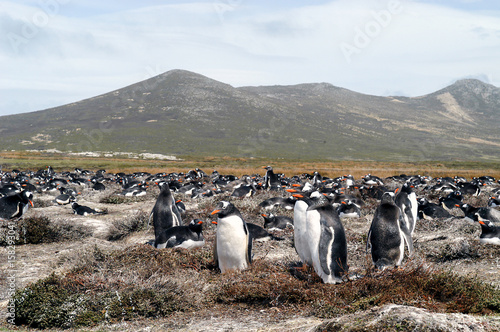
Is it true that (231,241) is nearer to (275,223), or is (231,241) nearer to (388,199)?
(388,199)

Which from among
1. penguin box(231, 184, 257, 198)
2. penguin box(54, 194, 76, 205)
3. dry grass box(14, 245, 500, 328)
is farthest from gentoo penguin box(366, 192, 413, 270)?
penguin box(54, 194, 76, 205)

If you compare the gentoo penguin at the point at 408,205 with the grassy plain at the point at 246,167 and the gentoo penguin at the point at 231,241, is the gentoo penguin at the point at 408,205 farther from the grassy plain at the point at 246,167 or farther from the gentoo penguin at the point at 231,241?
the grassy plain at the point at 246,167

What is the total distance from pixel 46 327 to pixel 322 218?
4015 millimetres

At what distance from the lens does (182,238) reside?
821 centimetres

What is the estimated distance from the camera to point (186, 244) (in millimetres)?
8180

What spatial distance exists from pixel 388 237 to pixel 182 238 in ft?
13.5

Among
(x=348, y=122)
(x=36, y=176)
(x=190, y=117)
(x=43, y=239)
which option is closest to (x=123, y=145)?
(x=190, y=117)

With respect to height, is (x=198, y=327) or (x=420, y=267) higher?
(x=420, y=267)

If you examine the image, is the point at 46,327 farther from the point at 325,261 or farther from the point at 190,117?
the point at 190,117

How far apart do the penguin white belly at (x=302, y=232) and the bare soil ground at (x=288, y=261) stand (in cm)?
50

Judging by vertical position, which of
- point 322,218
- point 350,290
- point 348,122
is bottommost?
point 350,290

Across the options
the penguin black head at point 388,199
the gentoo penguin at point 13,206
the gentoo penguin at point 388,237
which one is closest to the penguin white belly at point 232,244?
the gentoo penguin at point 388,237

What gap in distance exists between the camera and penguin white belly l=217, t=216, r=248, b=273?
22.0 ft
